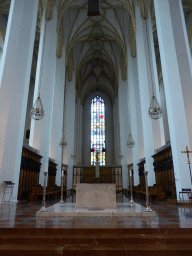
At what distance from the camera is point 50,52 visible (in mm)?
13086

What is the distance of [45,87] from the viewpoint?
12.2 m

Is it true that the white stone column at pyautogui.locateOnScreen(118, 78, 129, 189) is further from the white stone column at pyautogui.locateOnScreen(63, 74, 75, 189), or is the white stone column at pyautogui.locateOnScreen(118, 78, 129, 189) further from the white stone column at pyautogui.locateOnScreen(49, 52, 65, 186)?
the white stone column at pyautogui.locateOnScreen(49, 52, 65, 186)

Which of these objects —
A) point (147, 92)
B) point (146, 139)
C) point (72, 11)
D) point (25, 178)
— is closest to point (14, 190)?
point (25, 178)

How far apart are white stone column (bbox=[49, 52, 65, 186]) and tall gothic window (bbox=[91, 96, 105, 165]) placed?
9.73 m

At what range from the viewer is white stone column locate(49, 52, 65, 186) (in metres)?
15.3

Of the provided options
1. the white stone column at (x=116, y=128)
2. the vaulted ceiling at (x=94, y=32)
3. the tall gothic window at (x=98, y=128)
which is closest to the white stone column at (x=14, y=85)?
the vaulted ceiling at (x=94, y=32)

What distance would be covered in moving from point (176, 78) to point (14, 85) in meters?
6.58

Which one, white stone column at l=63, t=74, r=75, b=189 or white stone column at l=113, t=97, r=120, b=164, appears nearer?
white stone column at l=63, t=74, r=75, b=189

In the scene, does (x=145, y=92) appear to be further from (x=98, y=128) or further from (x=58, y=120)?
(x=98, y=128)
